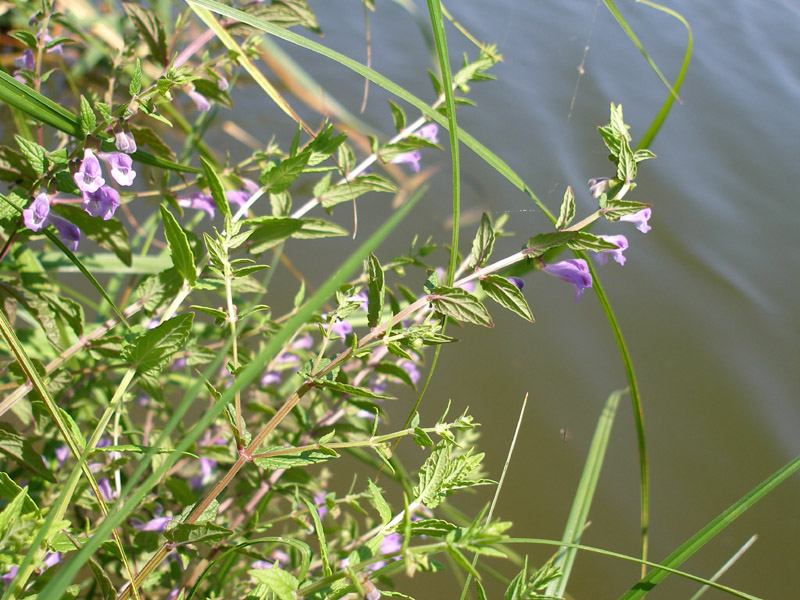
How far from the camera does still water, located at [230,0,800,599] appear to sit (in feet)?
6.12

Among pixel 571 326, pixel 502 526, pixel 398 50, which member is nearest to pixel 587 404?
pixel 571 326

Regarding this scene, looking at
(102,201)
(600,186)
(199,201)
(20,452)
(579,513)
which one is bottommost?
(579,513)

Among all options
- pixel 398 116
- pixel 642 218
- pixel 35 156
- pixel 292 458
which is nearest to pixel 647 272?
pixel 398 116

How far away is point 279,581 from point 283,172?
590 mm

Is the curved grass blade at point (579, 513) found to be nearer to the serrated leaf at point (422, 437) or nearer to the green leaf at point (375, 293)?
the serrated leaf at point (422, 437)

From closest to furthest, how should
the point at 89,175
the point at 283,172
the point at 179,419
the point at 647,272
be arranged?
the point at 179,419 < the point at 89,175 < the point at 283,172 < the point at 647,272

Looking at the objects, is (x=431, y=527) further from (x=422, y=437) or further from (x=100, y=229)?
(x=100, y=229)

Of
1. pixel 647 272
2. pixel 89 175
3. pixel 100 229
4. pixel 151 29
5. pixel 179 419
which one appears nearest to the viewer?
pixel 179 419

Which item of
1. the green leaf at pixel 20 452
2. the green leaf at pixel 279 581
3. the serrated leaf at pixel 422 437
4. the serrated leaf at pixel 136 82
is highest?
the serrated leaf at pixel 136 82

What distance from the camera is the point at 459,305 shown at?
885 millimetres

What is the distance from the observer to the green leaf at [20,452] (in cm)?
102

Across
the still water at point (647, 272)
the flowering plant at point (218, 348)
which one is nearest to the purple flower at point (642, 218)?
the flowering plant at point (218, 348)

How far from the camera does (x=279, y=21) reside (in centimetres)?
137

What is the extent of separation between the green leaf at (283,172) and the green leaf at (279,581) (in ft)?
1.87
